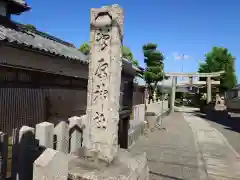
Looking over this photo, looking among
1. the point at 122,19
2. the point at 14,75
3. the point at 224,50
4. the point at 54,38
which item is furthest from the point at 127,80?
the point at 224,50

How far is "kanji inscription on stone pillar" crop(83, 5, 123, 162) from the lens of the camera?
3.54m

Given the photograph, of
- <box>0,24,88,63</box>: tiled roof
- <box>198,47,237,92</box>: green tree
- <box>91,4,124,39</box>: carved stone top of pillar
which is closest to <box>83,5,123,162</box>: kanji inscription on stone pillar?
<box>91,4,124,39</box>: carved stone top of pillar

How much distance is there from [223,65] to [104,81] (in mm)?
37780

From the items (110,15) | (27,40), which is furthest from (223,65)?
(110,15)

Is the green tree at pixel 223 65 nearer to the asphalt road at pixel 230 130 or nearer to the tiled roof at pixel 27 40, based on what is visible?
the asphalt road at pixel 230 130

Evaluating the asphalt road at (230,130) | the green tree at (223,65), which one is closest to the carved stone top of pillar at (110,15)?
the asphalt road at (230,130)

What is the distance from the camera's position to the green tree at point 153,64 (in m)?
29.6

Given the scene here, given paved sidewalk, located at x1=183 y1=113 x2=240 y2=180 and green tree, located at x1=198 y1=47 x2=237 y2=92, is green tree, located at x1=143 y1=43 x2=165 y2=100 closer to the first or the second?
green tree, located at x1=198 y1=47 x2=237 y2=92

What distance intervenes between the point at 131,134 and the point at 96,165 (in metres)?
5.55

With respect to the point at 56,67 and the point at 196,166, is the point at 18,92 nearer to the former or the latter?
the point at 56,67

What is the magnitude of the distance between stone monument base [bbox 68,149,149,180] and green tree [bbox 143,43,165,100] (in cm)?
2603

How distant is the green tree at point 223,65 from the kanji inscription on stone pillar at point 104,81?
3587cm

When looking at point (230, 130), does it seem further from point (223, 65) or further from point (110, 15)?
point (223, 65)

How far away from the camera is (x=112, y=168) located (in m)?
3.41
